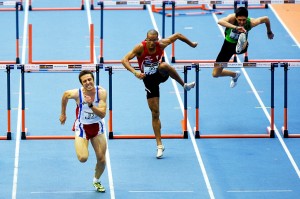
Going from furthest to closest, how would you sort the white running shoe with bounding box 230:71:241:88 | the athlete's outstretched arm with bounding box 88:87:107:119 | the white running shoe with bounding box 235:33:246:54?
the white running shoe with bounding box 230:71:241:88
the white running shoe with bounding box 235:33:246:54
the athlete's outstretched arm with bounding box 88:87:107:119

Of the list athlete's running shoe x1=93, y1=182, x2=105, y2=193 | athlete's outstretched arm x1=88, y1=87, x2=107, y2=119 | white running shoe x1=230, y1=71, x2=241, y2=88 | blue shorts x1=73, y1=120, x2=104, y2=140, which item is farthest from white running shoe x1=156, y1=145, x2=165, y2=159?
white running shoe x1=230, y1=71, x2=241, y2=88

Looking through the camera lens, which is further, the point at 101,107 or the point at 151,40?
the point at 151,40

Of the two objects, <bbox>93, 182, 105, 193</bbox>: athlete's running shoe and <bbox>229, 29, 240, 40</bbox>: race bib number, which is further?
<bbox>229, 29, 240, 40</bbox>: race bib number

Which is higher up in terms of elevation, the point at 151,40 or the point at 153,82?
the point at 151,40

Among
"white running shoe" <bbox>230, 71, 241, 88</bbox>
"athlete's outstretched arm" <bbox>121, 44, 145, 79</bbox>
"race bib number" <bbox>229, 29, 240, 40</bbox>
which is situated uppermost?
"race bib number" <bbox>229, 29, 240, 40</bbox>

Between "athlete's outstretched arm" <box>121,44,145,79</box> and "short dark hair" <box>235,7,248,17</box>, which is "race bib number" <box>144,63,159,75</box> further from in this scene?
"short dark hair" <box>235,7,248,17</box>

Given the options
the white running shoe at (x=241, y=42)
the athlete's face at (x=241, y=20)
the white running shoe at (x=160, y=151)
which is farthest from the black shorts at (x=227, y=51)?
the white running shoe at (x=160, y=151)

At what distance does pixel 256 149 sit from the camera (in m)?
23.5

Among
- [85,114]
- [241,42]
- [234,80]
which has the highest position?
[241,42]

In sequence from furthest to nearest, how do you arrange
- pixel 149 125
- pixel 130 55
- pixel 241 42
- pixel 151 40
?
pixel 149 125
pixel 241 42
pixel 130 55
pixel 151 40

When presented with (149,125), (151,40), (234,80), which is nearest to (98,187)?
(151,40)

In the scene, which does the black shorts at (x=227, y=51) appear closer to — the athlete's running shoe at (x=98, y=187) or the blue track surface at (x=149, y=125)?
the blue track surface at (x=149, y=125)

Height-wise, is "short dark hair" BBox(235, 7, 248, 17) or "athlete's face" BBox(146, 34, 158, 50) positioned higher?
"short dark hair" BBox(235, 7, 248, 17)

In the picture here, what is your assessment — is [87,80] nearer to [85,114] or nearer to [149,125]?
[85,114]
